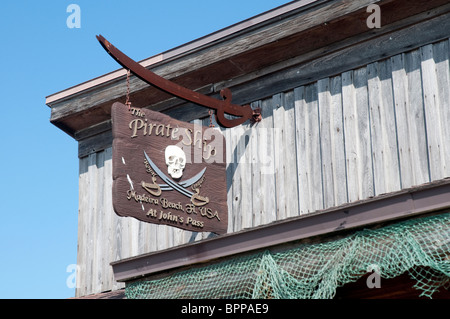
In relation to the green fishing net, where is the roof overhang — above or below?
above

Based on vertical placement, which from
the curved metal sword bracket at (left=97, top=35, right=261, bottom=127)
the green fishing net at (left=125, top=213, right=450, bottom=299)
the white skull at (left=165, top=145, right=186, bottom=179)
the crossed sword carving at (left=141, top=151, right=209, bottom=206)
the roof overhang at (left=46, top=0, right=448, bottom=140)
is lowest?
the green fishing net at (left=125, top=213, right=450, bottom=299)

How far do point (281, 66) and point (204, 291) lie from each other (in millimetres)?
3257

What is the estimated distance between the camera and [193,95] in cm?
865

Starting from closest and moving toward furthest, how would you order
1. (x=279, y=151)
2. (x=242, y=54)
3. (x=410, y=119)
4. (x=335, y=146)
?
(x=410, y=119), (x=335, y=146), (x=279, y=151), (x=242, y=54)

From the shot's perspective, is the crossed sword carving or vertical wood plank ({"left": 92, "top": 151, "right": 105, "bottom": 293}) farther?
vertical wood plank ({"left": 92, "top": 151, "right": 105, "bottom": 293})

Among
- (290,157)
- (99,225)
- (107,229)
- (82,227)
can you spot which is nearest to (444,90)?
(290,157)

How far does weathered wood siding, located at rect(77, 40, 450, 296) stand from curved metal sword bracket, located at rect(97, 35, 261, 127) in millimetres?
259

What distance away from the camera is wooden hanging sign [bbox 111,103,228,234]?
766 cm

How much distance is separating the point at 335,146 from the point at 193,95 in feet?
5.53

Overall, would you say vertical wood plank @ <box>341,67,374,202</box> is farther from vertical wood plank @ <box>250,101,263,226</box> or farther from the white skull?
the white skull

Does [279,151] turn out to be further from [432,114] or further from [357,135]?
[432,114]

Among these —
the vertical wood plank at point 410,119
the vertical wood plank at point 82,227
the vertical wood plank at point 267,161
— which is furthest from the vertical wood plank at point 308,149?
the vertical wood plank at point 82,227

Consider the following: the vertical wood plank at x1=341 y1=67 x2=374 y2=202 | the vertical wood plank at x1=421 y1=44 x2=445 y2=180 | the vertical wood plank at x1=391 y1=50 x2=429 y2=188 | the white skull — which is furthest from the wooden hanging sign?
the vertical wood plank at x1=421 y1=44 x2=445 y2=180

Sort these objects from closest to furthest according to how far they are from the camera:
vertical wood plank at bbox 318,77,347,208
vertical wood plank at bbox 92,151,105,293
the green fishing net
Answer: the green fishing net, vertical wood plank at bbox 318,77,347,208, vertical wood plank at bbox 92,151,105,293
